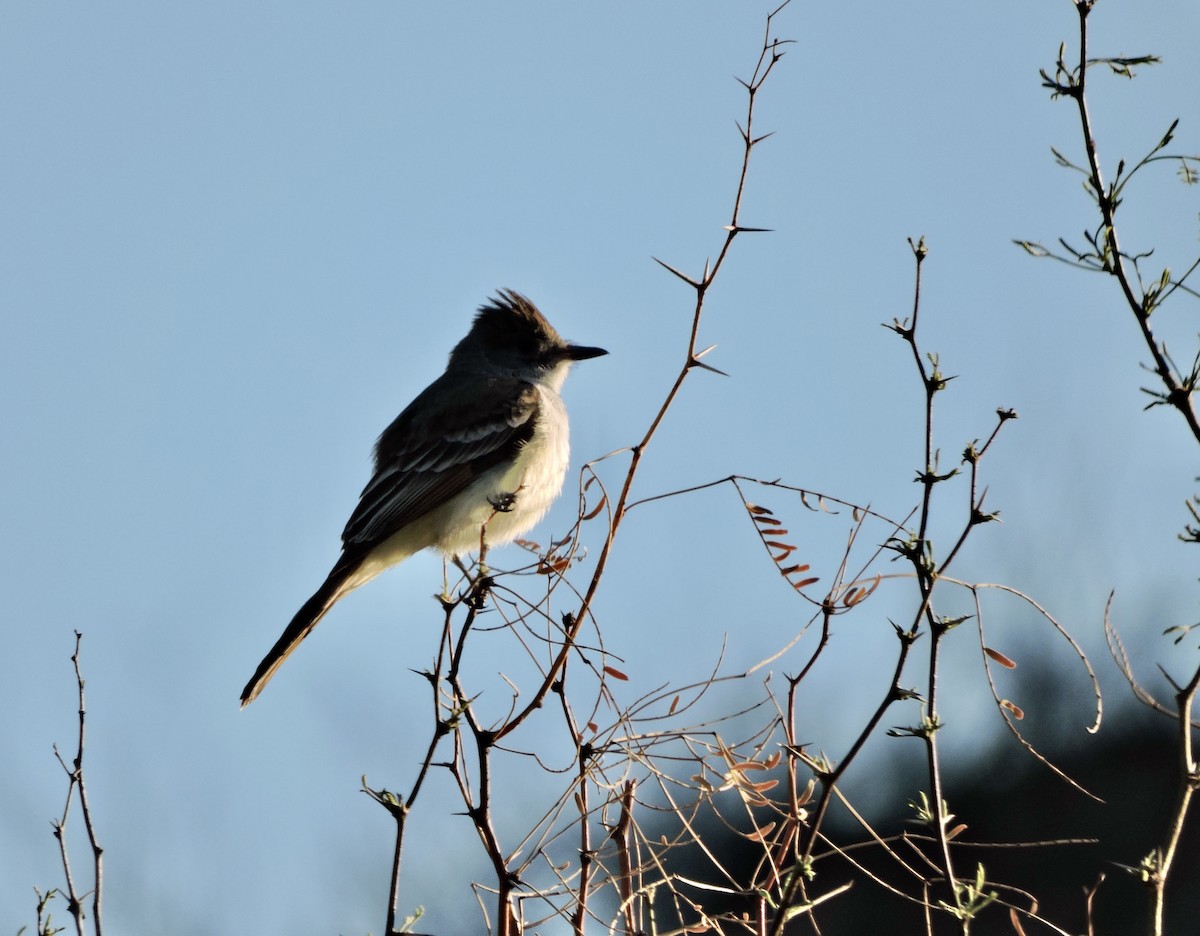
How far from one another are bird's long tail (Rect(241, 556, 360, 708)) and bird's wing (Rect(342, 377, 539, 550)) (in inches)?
5.6

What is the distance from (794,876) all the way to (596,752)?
66 cm

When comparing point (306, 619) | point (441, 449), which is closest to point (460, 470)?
point (441, 449)

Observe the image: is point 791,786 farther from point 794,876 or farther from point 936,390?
point 936,390

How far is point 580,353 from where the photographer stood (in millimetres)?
→ 7223

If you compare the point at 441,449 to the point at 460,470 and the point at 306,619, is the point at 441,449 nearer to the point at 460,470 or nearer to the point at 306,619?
the point at 460,470

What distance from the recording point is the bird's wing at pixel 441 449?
20.7 ft

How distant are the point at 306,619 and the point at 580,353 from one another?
209 cm

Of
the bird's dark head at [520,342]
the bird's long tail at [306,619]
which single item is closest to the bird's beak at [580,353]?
the bird's dark head at [520,342]

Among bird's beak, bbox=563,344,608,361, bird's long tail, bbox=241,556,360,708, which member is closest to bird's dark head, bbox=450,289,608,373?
bird's beak, bbox=563,344,608,361

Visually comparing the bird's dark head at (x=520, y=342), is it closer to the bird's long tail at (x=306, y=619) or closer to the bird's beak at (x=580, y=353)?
the bird's beak at (x=580, y=353)

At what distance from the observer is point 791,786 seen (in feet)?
9.01

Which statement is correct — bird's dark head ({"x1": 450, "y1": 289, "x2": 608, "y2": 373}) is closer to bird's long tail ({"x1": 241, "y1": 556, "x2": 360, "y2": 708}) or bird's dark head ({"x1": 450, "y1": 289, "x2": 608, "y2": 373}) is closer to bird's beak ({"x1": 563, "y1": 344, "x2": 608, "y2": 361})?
bird's beak ({"x1": 563, "y1": 344, "x2": 608, "y2": 361})

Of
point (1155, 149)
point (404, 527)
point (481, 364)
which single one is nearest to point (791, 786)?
point (1155, 149)

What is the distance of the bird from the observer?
623 centimetres
